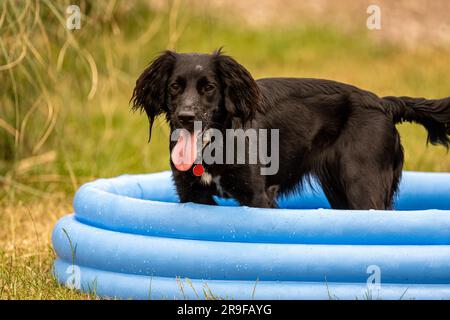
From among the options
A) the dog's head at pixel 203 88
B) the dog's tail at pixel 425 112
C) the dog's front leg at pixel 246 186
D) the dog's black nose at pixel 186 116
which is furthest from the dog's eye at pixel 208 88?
the dog's tail at pixel 425 112

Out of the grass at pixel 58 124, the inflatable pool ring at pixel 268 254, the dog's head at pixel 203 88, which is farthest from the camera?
the grass at pixel 58 124

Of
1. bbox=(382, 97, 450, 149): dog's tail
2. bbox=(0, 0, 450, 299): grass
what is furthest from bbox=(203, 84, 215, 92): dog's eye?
bbox=(382, 97, 450, 149): dog's tail

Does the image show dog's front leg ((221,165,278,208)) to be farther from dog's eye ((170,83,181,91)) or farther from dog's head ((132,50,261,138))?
dog's eye ((170,83,181,91))

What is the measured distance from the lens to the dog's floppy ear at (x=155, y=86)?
172 inches

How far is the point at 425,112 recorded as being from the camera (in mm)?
4680

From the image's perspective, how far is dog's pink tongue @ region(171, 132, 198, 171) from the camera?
4.14 m

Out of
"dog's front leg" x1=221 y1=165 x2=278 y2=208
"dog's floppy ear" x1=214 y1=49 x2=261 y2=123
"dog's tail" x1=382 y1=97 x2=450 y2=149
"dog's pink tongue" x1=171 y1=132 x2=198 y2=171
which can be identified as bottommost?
"dog's front leg" x1=221 y1=165 x2=278 y2=208

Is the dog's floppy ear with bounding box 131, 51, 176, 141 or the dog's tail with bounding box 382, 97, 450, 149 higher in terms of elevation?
the dog's floppy ear with bounding box 131, 51, 176, 141

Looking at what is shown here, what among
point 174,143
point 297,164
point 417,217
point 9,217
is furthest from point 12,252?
point 417,217

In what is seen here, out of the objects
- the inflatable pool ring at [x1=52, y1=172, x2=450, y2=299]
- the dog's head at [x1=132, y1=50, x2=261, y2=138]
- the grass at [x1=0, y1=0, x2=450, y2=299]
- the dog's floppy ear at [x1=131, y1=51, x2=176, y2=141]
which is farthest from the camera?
the grass at [x1=0, y1=0, x2=450, y2=299]

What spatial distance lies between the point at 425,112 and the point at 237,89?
45.8 inches

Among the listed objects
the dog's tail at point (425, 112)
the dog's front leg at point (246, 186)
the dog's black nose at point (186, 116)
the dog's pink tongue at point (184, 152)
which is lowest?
the dog's front leg at point (246, 186)

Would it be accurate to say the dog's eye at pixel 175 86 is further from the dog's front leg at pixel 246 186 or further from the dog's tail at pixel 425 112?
the dog's tail at pixel 425 112

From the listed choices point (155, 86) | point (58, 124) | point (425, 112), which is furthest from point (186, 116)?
point (58, 124)
